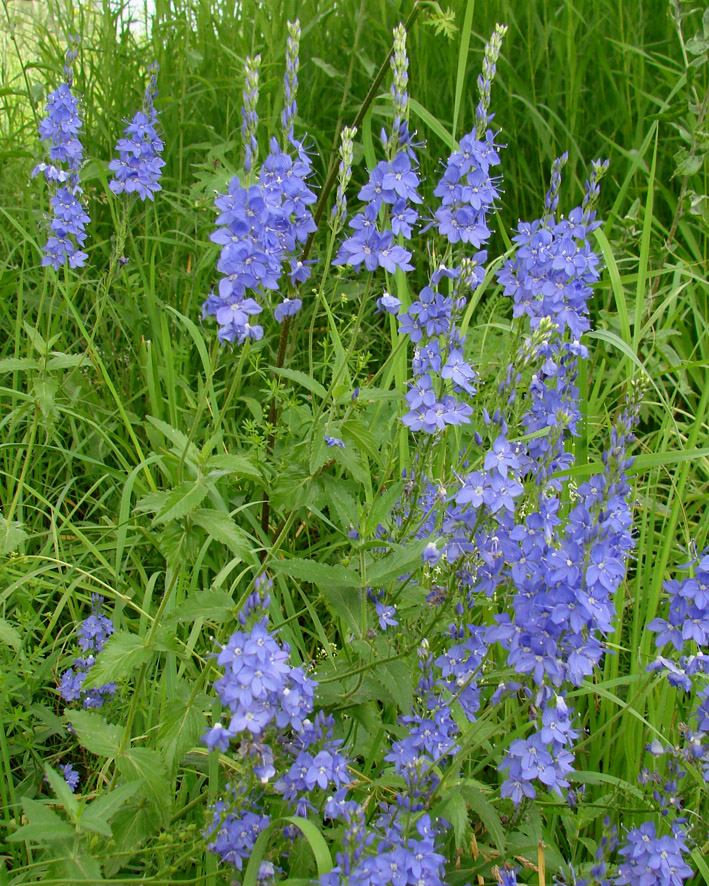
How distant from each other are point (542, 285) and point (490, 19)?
3.27 m

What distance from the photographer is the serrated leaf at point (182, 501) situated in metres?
1.94

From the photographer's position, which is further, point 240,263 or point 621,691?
point 621,691

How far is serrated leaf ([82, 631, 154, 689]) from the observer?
2.00m

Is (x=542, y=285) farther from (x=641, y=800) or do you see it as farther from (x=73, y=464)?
(x=73, y=464)

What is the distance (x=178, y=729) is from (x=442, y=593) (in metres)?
0.77

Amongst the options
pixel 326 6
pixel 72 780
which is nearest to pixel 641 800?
pixel 72 780

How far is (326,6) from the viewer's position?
494 centimetres

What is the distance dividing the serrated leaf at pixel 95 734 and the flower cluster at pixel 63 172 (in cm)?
224

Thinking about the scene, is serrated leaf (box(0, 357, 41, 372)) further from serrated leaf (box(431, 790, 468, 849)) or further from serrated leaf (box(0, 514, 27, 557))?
serrated leaf (box(431, 790, 468, 849))

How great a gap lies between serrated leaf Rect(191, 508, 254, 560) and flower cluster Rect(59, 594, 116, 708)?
1.01 metres

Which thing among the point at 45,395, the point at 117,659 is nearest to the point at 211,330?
the point at 45,395

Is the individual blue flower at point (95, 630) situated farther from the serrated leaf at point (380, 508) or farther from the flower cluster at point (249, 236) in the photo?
the flower cluster at point (249, 236)

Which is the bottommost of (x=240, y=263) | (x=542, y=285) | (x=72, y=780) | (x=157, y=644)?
(x=72, y=780)

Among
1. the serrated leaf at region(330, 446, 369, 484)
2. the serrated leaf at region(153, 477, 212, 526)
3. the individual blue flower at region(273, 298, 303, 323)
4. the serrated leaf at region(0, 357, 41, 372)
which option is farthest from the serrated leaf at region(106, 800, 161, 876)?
the serrated leaf at region(0, 357, 41, 372)
